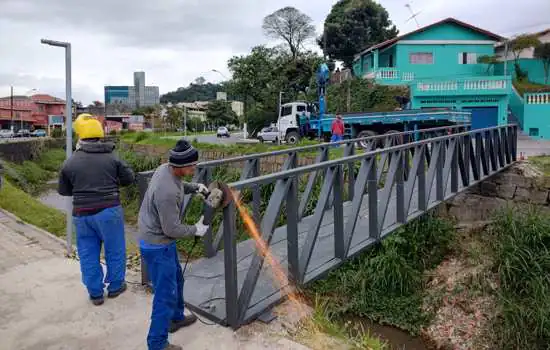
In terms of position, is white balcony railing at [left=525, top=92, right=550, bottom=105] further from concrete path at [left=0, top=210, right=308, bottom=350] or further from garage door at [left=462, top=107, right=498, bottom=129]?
concrete path at [left=0, top=210, right=308, bottom=350]

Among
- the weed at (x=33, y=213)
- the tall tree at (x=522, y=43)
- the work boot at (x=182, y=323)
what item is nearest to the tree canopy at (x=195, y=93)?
the tall tree at (x=522, y=43)

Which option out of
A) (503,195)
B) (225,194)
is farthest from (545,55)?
(225,194)

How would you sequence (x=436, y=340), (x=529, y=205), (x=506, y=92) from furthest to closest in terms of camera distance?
(x=506, y=92) < (x=529, y=205) < (x=436, y=340)

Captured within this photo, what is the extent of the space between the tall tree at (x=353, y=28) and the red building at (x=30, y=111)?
120 feet

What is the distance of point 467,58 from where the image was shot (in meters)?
25.8

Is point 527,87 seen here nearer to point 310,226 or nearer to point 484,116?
point 484,116

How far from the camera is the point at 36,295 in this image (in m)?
3.82

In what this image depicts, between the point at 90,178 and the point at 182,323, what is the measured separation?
1.37m

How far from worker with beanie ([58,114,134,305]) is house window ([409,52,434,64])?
24.7 meters

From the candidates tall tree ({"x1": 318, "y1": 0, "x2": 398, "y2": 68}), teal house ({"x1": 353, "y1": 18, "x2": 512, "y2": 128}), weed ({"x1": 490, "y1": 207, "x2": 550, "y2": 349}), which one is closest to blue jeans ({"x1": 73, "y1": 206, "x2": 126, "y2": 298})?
weed ({"x1": 490, "y1": 207, "x2": 550, "y2": 349})

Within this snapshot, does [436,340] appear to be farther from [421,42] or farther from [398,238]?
[421,42]

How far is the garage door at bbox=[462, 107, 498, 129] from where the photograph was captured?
20.2 metres

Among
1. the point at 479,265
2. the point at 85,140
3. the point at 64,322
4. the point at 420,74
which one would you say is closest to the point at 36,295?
the point at 64,322

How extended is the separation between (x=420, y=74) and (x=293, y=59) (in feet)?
33.2
